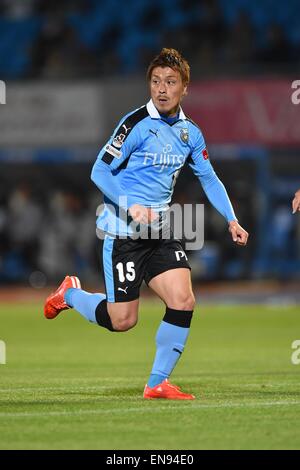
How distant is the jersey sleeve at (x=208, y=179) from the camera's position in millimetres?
8805

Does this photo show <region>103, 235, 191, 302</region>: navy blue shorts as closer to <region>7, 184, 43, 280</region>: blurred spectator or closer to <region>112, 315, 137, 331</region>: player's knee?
<region>112, 315, 137, 331</region>: player's knee

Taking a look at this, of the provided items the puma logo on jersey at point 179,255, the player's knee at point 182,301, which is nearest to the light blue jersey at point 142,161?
the puma logo on jersey at point 179,255

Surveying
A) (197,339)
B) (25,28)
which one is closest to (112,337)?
(197,339)

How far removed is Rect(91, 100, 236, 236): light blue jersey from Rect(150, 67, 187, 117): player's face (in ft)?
0.44

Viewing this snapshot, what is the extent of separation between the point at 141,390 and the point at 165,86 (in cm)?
243

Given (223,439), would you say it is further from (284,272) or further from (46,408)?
(284,272)

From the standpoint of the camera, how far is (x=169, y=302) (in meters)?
8.45

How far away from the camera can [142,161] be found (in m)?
8.55

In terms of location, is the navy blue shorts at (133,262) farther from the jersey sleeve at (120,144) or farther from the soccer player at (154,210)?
the jersey sleeve at (120,144)

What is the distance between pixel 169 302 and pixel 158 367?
0.49 m

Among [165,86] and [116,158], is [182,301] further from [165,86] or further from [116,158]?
[165,86]

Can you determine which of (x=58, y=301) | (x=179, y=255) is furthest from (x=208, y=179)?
(x=58, y=301)

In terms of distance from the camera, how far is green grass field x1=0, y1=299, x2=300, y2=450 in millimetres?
6496

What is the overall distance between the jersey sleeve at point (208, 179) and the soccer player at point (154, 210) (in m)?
0.01
